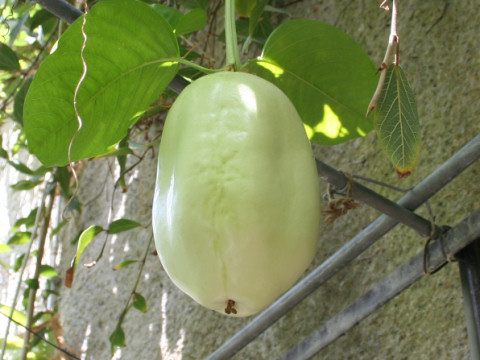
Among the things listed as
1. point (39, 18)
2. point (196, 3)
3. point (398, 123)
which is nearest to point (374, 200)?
point (398, 123)

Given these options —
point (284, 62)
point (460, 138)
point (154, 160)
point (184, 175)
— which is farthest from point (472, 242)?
point (154, 160)

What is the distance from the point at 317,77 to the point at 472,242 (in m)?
0.27

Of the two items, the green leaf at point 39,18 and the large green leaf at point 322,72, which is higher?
the green leaf at point 39,18

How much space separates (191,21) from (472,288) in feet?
1.31

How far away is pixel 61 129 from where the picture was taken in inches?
16.8

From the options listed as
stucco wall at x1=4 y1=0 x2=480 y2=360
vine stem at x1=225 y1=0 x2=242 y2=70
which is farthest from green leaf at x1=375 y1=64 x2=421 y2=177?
stucco wall at x1=4 y1=0 x2=480 y2=360

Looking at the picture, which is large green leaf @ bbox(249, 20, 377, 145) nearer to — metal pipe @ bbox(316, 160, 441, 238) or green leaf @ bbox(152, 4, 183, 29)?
Answer: metal pipe @ bbox(316, 160, 441, 238)

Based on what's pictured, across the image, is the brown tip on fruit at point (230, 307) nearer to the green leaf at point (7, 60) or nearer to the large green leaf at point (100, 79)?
the large green leaf at point (100, 79)

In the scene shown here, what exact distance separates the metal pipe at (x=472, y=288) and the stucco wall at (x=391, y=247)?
77 mm

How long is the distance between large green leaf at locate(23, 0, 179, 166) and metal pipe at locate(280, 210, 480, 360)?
0.35 metres

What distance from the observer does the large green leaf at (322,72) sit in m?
0.48

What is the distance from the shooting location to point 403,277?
25.3 inches

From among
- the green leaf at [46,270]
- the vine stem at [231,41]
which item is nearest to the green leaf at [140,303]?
the green leaf at [46,270]

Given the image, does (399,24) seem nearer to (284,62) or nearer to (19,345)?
(284,62)
